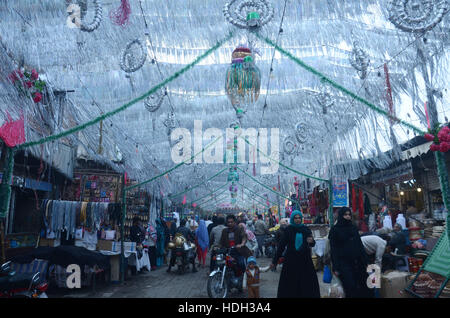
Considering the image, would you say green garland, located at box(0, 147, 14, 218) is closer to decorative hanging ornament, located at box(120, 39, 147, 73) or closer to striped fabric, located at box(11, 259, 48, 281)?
striped fabric, located at box(11, 259, 48, 281)

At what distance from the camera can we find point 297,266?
474cm

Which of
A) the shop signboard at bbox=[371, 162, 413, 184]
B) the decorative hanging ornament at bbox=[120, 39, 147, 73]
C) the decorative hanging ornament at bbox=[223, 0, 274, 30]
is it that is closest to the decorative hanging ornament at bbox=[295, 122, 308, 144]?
the shop signboard at bbox=[371, 162, 413, 184]

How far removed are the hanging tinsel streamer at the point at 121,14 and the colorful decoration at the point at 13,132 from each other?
219 cm

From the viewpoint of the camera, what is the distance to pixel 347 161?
10.2 m

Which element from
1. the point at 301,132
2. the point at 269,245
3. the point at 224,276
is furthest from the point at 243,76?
the point at 269,245

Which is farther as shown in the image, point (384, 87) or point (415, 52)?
point (384, 87)

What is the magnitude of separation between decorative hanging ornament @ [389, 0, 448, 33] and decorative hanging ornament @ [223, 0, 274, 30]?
1.65m

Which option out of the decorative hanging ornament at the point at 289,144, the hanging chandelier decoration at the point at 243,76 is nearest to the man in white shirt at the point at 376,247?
the hanging chandelier decoration at the point at 243,76

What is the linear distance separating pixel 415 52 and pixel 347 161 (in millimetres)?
4400

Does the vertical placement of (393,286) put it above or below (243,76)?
below

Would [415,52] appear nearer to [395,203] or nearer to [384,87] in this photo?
[384,87]

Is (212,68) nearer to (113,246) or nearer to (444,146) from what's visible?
(113,246)

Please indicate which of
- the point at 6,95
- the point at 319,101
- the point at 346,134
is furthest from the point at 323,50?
the point at 6,95

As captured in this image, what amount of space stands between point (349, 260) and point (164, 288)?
4.22 metres
